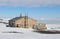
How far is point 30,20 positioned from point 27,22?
71 cm

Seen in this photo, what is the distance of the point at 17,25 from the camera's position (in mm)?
31766

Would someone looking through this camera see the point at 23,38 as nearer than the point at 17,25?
Yes

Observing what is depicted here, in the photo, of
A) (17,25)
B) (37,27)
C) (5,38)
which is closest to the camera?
(5,38)

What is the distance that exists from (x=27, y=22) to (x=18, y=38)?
1731 cm

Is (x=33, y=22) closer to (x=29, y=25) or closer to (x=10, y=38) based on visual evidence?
(x=29, y=25)

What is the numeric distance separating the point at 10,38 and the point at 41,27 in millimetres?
13986

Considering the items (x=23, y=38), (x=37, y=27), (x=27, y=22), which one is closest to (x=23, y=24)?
(x=27, y=22)

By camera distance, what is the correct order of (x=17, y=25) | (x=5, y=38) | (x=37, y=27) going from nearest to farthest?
(x=5, y=38), (x=37, y=27), (x=17, y=25)

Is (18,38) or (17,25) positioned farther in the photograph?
(17,25)

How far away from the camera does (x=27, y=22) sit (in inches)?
1293

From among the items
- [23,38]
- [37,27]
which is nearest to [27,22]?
[37,27]

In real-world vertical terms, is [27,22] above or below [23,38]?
above

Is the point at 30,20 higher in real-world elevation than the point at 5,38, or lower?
higher

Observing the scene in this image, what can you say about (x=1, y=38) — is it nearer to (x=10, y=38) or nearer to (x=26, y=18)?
(x=10, y=38)
